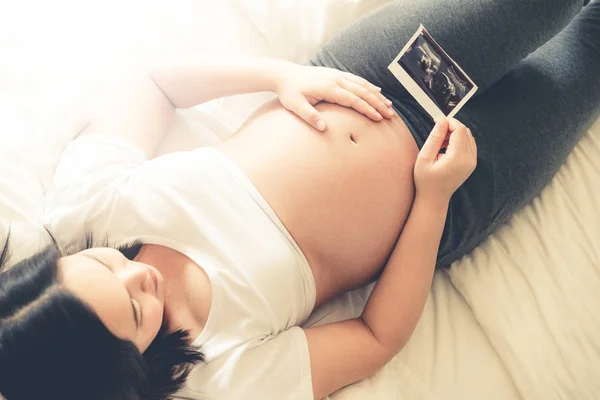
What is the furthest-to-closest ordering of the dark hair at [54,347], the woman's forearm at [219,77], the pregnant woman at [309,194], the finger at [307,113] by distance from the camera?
the woman's forearm at [219,77]
the finger at [307,113]
the pregnant woman at [309,194]
the dark hair at [54,347]

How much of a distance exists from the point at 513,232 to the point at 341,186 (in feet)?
1.31

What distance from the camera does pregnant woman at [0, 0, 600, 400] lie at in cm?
82

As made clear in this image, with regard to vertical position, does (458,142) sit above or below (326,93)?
below

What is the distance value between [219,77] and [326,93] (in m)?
0.23

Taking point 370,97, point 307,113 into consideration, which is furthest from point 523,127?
point 307,113

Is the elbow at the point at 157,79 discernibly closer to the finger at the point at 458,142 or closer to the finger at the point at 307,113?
the finger at the point at 307,113

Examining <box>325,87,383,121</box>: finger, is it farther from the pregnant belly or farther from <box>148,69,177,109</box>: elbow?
<box>148,69,177,109</box>: elbow

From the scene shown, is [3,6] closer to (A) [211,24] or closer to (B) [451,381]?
(A) [211,24]

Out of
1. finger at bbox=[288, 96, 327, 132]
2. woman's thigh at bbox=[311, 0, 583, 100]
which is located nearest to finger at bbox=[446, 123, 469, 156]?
woman's thigh at bbox=[311, 0, 583, 100]

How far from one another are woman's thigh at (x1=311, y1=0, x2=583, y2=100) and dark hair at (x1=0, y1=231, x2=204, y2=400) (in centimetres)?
69

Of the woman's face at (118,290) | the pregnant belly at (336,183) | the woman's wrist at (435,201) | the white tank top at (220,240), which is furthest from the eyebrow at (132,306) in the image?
the woman's wrist at (435,201)

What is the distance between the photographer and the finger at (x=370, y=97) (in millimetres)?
948

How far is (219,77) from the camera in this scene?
3.36ft

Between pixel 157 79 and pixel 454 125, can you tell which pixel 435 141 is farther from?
pixel 157 79
